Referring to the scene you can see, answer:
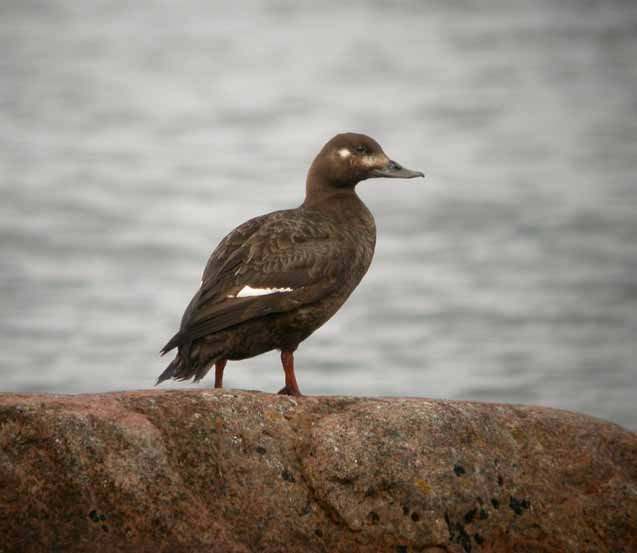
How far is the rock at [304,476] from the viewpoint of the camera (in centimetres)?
578

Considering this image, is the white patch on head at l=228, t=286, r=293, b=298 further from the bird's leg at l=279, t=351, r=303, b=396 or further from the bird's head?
the bird's head

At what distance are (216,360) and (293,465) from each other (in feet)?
5.53

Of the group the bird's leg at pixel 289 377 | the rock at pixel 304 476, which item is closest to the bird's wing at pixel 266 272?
the bird's leg at pixel 289 377

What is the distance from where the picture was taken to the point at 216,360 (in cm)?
785

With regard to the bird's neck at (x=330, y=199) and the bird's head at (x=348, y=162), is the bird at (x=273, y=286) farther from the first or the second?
the bird's head at (x=348, y=162)

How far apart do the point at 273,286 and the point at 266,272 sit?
0.12m

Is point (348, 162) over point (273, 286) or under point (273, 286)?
over

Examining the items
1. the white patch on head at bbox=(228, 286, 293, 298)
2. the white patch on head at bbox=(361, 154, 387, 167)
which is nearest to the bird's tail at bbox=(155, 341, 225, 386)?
the white patch on head at bbox=(228, 286, 293, 298)

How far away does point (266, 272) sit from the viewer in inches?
320

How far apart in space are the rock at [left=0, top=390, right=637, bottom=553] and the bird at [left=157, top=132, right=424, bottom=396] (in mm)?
1267

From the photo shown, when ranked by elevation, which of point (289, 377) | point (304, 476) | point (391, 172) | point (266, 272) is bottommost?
point (304, 476)

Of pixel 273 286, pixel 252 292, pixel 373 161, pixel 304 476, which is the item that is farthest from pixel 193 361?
pixel 373 161

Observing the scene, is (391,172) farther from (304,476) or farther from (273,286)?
(304,476)

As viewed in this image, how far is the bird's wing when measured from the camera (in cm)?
777
